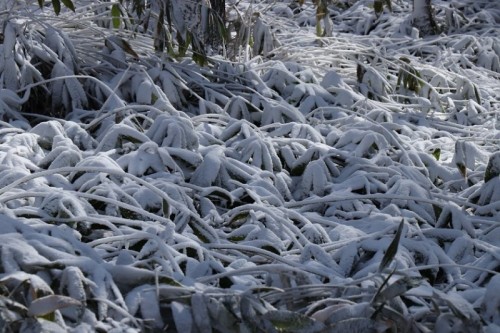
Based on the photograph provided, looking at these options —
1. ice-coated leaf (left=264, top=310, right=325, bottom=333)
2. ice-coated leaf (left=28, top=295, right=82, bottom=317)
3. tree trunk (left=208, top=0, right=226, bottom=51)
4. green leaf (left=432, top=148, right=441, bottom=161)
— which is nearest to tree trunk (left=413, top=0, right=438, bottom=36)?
tree trunk (left=208, top=0, right=226, bottom=51)

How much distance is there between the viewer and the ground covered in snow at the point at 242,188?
180cm

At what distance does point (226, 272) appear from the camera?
196 cm

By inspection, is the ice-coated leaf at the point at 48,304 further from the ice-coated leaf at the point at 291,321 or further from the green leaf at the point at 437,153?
the green leaf at the point at 437,153

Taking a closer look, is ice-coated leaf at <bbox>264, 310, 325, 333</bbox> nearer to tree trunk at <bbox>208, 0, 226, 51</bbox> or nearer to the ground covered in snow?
the ground covered in snow

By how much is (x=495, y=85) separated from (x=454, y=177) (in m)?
1.66

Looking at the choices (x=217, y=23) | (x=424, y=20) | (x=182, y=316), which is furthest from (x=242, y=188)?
(x=424, y=20)

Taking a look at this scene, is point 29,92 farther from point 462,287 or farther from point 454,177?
point 462,287

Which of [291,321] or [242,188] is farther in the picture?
[242,188]

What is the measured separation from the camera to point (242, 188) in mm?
2633

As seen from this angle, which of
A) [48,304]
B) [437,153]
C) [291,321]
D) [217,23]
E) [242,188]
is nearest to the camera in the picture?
[48,304]

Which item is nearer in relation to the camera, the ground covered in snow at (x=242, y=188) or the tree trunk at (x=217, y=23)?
the ground covered in snow at (x=242, y=188)

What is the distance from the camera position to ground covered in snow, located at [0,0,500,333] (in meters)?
1.80

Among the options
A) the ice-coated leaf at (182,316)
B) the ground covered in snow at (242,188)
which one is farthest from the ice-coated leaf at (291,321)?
the ice-coated leaf at (182,316)

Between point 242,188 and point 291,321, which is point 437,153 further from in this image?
point 291,321
